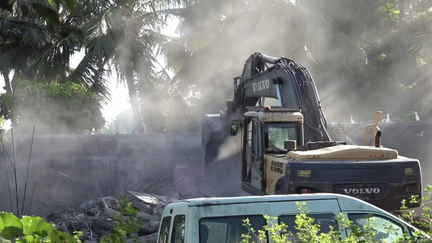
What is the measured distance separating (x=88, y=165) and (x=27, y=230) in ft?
55.6

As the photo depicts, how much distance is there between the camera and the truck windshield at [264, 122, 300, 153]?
1318 cm

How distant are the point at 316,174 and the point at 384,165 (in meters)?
1.19

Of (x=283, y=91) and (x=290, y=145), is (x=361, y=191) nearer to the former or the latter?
(x=290, y=145)

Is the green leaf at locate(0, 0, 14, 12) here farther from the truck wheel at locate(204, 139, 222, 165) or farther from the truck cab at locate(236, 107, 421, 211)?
the truck wheel at locate(204, 139, 222, 165)

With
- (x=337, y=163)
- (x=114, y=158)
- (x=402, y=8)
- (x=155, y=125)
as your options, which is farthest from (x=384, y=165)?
(x=402, y=8)

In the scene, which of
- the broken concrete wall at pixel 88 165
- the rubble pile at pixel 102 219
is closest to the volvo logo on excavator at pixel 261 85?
the rubble pile at pixel 102 219

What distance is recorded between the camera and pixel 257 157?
13.2 m

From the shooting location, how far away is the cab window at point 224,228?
5805 millimetres

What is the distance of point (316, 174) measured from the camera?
11.0 metres

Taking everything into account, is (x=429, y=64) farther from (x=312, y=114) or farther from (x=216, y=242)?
(x=216, y=242)

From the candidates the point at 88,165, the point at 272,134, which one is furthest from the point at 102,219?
the point at 88,165

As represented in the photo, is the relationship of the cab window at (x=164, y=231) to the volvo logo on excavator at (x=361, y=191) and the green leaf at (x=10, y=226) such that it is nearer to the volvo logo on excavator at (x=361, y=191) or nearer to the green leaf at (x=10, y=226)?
the green leaf at (x=10, y=226)

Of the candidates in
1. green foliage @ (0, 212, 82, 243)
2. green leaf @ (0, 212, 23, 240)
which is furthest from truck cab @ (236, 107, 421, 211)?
green leaf @ (0, 212, 23, 240)

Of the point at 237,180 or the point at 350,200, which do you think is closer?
the point at 350,200
